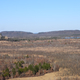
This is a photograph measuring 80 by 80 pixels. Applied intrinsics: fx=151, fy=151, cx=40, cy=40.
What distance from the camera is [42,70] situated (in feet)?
47.7

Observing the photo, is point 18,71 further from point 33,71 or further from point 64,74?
point 64,74

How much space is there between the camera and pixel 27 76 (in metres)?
13.3

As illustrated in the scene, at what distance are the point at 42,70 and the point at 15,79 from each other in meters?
3.14

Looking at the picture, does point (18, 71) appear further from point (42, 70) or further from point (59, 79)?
point (59, 79)

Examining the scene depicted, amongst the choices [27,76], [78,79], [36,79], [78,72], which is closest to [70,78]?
[78,79]

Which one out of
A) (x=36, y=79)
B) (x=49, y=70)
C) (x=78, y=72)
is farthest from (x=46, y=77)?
(x=78, y=72)

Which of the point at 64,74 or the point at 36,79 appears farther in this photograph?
the point at 64,74

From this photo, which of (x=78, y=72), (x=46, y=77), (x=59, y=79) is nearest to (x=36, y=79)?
(x=46, y=77)

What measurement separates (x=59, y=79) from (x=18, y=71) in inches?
158

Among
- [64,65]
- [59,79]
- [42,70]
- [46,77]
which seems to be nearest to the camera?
[59,79]

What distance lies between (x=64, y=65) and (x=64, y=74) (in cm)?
284

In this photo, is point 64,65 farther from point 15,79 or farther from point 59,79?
point 15,79

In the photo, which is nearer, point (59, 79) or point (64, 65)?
point (59, 79)

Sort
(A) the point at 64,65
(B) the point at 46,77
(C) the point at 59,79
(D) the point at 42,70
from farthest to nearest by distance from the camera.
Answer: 1. (A) the point at 64,65
2. (D) the point at 42,70
3. (B) the point at 46,77
4. (C) the point at 59,79
